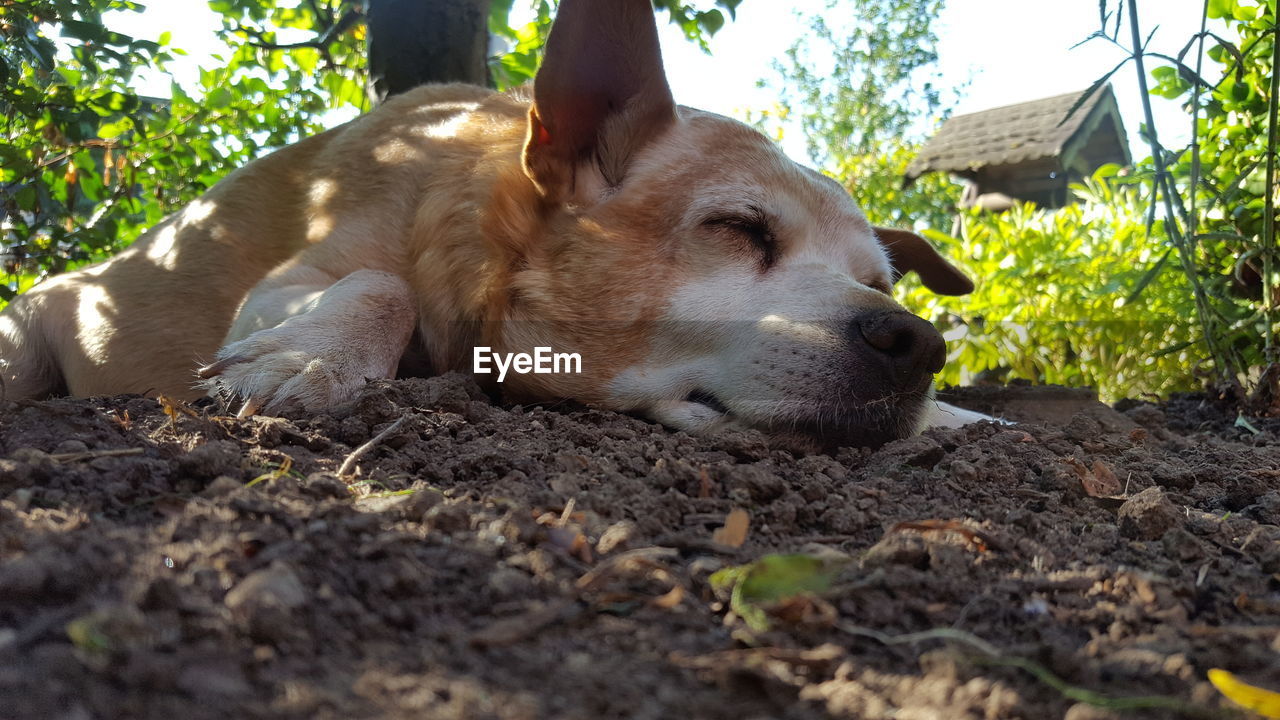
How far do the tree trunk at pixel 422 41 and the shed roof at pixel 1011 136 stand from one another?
13.5 m

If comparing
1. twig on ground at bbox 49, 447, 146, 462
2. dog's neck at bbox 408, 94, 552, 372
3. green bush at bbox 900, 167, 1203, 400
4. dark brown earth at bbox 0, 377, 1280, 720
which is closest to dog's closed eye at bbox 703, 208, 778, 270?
dog's neck at bbox 408, 94, 552, 372

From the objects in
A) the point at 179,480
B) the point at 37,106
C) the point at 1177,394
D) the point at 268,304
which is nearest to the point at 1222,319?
the point at 1177,394

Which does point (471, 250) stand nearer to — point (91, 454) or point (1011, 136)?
point (91, 454)

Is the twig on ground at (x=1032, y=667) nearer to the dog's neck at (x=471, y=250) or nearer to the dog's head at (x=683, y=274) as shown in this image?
the dog's head at (x=683, y=274)

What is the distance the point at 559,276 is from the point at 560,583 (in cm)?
160

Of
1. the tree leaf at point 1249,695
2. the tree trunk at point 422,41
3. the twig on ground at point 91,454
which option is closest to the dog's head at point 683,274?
the twig on ground at point 91,454

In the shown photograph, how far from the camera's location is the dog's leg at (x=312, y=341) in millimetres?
2193

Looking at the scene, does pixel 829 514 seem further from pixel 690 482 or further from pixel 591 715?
pixel 591 715

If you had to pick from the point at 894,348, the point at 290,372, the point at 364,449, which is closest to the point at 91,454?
the point at 364,449

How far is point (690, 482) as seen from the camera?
1.69m

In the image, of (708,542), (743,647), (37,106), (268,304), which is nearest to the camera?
(743,647)

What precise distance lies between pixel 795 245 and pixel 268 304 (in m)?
1.61

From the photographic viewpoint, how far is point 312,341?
2332 mm

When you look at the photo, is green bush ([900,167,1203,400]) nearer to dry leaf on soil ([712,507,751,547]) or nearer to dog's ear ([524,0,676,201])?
dog's ear ([524,0,676,201])
